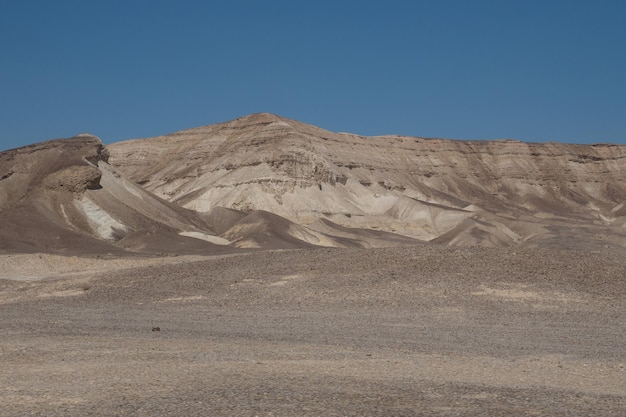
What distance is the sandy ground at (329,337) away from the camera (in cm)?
1083

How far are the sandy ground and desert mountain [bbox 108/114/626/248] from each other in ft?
125

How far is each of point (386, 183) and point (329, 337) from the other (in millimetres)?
96132

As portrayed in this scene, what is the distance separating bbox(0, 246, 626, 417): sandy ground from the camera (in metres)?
10.8

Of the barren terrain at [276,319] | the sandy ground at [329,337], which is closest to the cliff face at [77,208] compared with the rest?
the barren terrain at [276,319]

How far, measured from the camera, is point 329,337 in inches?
706

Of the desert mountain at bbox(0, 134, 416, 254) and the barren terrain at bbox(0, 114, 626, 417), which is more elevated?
the desert mountain at bbox(0, 134, 416, 254)

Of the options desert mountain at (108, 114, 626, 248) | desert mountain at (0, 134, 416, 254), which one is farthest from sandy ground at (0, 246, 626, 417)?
desert mountain at (108, 114, 626, 248)

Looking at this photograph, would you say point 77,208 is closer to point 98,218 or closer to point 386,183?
point 98,218

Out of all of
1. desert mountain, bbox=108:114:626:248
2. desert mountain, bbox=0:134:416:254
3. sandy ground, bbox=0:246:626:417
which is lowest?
sandy ground, bbox=0:246:626:417

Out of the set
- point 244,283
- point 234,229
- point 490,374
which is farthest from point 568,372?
point 234,229

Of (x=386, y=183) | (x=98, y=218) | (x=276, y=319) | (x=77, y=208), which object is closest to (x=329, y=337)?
(x=276, y=319)

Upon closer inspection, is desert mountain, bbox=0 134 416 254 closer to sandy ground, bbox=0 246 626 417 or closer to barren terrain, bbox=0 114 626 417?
barren terrain, bbox=0 114 626 417

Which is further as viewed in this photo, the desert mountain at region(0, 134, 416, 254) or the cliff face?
the desert mountain at region(0, 134, 416, 254)

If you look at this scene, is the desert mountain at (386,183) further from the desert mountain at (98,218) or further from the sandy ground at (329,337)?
the sandy ground at (329,337)
